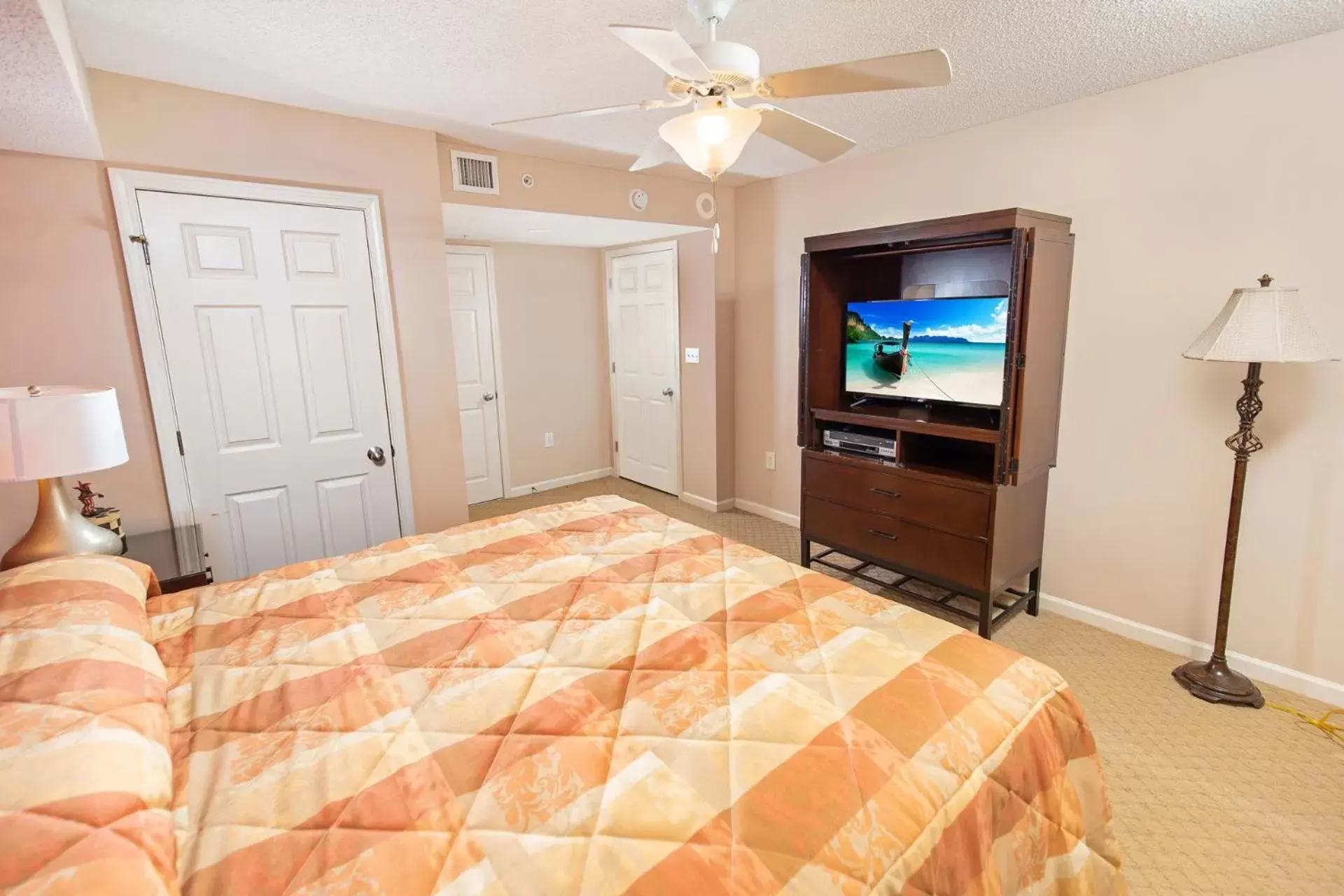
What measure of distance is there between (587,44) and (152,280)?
1907mm

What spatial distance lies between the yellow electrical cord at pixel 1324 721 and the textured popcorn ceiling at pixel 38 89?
13.5 feet

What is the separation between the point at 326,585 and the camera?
71.2 inches

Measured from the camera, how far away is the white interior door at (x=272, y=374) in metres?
2.51

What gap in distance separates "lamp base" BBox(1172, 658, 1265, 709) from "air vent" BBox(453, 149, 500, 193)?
12.6 feet

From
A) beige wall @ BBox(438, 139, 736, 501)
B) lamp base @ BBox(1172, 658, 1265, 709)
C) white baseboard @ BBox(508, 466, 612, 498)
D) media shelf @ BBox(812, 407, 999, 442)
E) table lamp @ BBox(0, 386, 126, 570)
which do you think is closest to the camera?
table lamp @ BBox(0, 386, 126, 570)

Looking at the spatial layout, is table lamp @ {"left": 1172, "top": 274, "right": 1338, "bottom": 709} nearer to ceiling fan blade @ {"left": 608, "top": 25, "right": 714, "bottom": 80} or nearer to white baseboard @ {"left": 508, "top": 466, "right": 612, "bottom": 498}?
ceiling fan blade @ {"left": 608, "top": 25, "right": 714, "bottom": 80}

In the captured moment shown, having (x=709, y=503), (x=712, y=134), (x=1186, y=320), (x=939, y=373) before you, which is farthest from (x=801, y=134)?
(x=709, y=503)

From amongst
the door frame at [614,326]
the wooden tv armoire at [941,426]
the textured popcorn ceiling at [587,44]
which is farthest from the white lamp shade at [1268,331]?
the door frame at [614,326]

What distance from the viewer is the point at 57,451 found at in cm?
176

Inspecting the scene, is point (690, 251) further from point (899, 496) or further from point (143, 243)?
point (143, 243)

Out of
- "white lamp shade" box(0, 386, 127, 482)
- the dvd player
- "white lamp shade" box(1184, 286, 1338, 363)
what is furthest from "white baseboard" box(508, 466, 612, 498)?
"white lamp shade" box(1184, 286, 1338, 363)

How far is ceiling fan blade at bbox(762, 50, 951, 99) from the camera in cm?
138

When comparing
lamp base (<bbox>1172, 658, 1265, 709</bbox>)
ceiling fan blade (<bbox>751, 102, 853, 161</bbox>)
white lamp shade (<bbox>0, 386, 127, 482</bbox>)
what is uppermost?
ceiling fan blade (<bbox>751, 102, 853, 161</bbox>)

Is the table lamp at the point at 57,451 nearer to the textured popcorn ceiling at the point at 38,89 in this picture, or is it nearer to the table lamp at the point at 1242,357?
the textured popcorn ceiling at the point at 38,89
